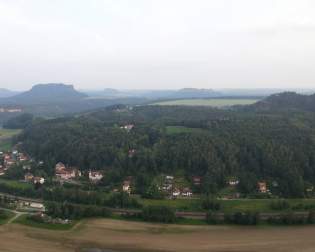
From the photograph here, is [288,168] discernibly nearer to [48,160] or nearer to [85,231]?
[85,231]

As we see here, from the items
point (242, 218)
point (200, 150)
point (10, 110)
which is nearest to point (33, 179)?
point (200, 150)

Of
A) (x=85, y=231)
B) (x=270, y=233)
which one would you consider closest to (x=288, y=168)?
(x=270, y=233)

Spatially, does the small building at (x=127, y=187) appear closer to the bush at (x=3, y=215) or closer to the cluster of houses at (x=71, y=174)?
the cluster of houses at (x=71, y=174)

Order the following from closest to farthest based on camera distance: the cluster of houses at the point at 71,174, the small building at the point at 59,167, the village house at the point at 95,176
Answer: the village house at the point at 95,176
the cluster of houses at the point at 71,174
the small building at the point at 59,167

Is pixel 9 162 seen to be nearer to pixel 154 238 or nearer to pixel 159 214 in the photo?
pixel 159 214

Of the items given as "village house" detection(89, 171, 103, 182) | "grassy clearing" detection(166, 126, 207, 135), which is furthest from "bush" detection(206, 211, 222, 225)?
"grassy clearing" detection(166, 126, 207, 135)

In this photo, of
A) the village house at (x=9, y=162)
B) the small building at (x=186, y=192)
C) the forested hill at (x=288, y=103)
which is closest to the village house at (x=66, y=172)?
the village house at (x=9, y=162)

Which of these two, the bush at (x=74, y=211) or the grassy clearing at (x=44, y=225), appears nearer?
the grassy clearing at (x=44, y=225)
